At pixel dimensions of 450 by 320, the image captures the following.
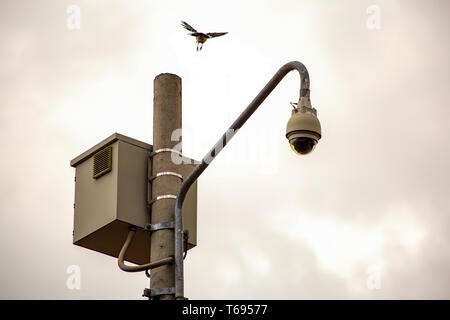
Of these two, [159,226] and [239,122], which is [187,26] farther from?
[159,226]

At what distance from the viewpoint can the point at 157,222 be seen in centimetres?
1178

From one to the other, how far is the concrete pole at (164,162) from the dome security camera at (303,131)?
124cm

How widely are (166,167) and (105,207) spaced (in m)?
0.69

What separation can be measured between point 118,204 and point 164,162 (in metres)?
0.56

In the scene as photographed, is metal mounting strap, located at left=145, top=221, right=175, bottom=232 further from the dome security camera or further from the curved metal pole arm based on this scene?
the dome security camera

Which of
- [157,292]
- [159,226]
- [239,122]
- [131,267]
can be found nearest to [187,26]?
[239,122]

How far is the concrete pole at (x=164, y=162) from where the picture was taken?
38.1 feet

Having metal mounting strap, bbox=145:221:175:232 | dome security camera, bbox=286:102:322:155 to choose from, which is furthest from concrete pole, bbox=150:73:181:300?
dome security camera, bbox=286:102:322:155

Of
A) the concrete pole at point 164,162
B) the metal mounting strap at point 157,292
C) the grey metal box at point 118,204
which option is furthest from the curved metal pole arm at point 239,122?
the grey metal box at point 118,204

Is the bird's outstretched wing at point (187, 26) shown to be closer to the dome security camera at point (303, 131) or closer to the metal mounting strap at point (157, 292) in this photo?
the dome security camera at point (303, 131)

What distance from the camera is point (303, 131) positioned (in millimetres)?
11234

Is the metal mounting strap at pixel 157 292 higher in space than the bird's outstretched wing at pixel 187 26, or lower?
Answer: lower
